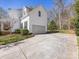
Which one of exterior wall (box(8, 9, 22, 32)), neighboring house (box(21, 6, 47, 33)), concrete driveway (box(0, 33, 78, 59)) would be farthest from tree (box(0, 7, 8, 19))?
concrete driveway (box(0, 33, 78, 59))

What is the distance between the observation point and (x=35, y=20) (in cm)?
3334

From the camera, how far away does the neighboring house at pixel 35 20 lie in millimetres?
32406

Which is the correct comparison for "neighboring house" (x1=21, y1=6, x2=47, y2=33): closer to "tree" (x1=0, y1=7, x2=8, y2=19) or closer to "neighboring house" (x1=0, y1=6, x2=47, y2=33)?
"neighboring house" (x1=0, y1=6, x2=47, y2=33)

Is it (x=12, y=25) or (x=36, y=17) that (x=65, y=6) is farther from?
(x=12, y=25)

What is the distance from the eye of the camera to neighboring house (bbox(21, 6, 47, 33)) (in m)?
32.4

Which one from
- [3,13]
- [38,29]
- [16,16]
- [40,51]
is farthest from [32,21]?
[40,51]

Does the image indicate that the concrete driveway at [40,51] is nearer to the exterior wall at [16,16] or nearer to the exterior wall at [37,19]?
the exterior wall at [37,19]

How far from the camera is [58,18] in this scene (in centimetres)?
5134

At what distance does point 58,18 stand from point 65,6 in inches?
Result: 203

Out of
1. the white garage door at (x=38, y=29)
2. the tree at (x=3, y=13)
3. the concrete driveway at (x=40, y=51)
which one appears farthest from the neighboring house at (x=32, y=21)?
the concrete driveway at (x=40, y=51)

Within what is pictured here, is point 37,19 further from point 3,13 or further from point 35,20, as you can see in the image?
point 3,13

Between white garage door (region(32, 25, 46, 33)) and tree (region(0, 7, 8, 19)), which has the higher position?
tree (region(0, 7, 8, 19))

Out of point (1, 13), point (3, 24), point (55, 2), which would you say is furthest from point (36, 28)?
point (55, 2)

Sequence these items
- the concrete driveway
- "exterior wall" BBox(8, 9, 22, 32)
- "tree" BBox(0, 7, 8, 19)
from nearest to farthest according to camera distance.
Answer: the concrete driveway
"exterior wall" BBox(8, 9, 22, 32)
"tree" BBox(0, 7, 8, 19)
